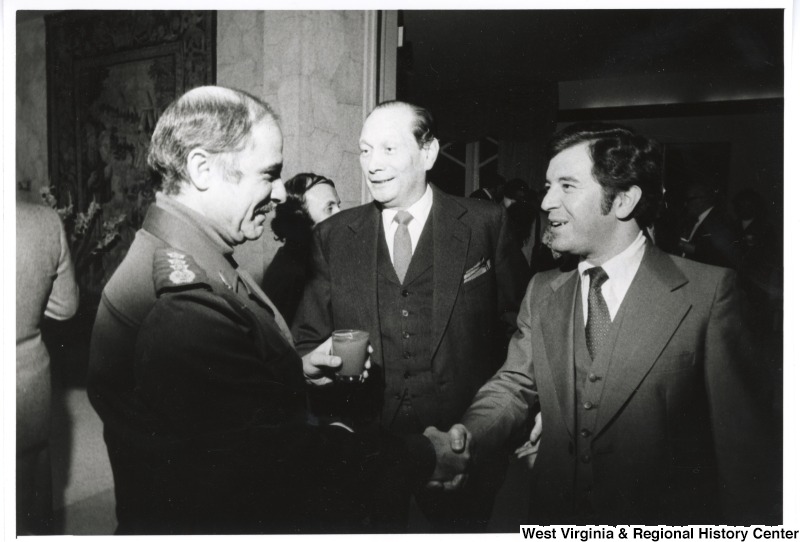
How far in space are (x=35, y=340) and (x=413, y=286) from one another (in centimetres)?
112

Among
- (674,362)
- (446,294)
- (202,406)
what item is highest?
(446,294)

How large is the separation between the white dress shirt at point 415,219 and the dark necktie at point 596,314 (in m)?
0.47

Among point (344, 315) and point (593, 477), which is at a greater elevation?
point (344, 315)

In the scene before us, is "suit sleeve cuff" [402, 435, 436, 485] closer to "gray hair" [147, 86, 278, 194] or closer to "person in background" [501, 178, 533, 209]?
"person in background" [501, 178, 533, 209]

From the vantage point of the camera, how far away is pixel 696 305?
146 centimetres

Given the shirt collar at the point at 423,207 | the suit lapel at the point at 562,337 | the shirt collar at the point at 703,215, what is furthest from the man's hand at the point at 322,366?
the shirt collar at the point at 703,215

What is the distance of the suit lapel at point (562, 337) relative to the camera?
154cm

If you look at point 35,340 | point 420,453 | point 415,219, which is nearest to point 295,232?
point 415,219

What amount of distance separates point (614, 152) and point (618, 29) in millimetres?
425

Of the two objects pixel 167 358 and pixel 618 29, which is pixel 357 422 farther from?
pixel 618 29

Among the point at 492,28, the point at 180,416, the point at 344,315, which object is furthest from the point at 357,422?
the point at 492,28

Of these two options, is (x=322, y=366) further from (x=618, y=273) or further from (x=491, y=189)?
(x=618, y=273)

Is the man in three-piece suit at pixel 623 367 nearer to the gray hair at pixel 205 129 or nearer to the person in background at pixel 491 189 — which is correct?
the person in background at pixel 491 189

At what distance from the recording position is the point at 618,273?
1.54m
